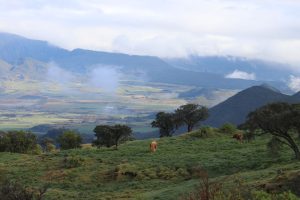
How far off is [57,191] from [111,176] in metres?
6.73

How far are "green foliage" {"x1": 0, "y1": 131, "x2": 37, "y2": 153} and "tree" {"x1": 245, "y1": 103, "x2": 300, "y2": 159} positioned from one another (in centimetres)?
4788

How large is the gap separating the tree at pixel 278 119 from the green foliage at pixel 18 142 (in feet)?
157

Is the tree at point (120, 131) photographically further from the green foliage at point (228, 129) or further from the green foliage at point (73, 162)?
the green foliage at point (73, 162)

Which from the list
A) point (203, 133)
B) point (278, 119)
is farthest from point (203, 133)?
point (278, 119)

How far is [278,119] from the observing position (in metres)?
45.8

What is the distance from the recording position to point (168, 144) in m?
68.0

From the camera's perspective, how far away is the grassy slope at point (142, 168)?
42.0 m

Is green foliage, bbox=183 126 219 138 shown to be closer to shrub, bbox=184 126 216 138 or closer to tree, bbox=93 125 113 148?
shrub, bbox=184 126 216 138

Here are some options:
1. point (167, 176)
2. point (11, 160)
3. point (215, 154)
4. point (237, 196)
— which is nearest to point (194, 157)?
point (215, 154)

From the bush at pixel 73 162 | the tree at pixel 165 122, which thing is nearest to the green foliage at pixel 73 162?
the bush at pixel 73 162

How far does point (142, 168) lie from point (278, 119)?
1484cm

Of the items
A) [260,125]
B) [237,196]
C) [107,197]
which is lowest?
[107,197]

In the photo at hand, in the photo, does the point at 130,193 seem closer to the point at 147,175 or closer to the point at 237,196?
the point at 147,175

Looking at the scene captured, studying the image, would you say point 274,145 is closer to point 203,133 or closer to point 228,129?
point 203,133
